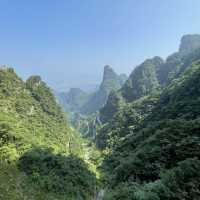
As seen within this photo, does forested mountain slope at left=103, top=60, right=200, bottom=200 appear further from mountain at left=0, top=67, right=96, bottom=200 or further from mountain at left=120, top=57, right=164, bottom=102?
mountain at left=120, top=57, right=164, bottom=102

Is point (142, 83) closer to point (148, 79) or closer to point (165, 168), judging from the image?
point (148, 79)

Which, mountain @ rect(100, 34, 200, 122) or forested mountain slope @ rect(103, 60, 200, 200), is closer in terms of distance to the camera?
forested mountain slope @ rect(103, 60, 200, 200)

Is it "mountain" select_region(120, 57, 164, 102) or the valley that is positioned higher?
"mountain" select_region(120, 57, 164, 102)

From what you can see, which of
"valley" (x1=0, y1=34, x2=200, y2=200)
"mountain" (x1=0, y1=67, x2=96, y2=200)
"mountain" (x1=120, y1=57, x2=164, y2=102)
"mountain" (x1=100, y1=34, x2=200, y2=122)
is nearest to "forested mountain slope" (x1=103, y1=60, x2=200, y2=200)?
"valley" (x1=0, y1=34, x2=200, y2=200)

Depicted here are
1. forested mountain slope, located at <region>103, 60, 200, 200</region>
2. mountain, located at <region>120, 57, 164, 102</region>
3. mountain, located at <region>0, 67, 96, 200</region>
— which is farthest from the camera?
mountain, located at <region>120, 57, 164, 102</region>

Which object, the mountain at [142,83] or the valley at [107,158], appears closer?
the valley at [107,158]

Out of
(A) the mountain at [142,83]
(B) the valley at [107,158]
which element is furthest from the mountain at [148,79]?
(B) the valley at [107,158]

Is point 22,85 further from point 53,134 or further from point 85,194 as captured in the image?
point 85,194

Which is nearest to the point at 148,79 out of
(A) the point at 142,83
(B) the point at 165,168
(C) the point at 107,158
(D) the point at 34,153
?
(A) the point at 142,83

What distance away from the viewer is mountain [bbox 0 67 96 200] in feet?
64.7

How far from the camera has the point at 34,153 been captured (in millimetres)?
35312

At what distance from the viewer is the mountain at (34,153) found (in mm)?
19719

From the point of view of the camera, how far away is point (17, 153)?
42.2 m

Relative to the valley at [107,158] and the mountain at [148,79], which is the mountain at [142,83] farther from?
the valley at [107,158]
